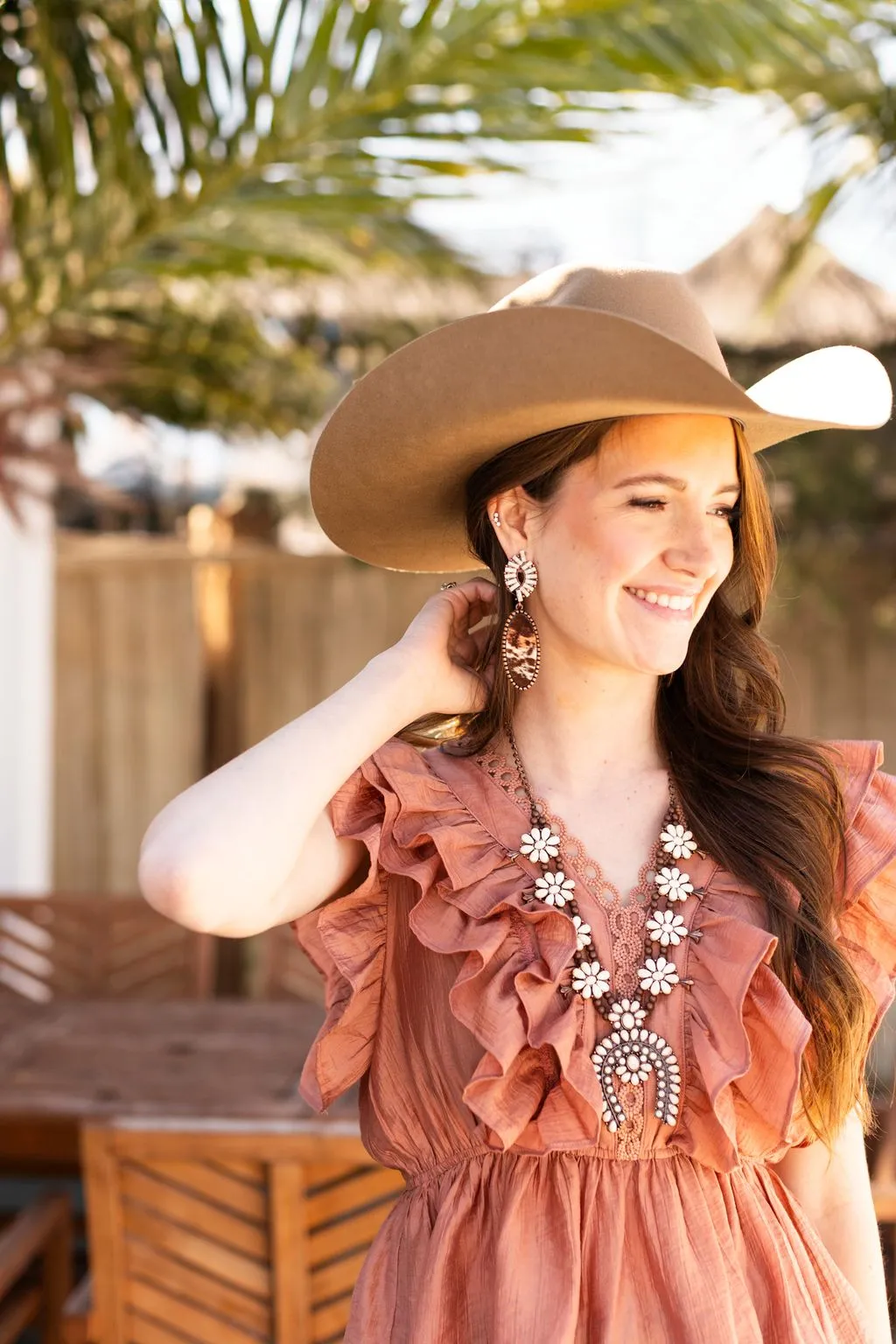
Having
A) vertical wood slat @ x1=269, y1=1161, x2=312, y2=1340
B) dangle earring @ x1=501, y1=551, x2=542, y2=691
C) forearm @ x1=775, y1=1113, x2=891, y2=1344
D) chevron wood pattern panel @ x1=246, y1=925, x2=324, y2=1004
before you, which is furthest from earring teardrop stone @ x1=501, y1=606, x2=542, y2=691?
chevron wood pattern panel @ x1=246, y1=925, x2=324, y2=1004

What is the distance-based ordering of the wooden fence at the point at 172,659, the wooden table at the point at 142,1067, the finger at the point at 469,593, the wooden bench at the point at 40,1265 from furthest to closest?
the wooden fence at the point at 172,659
the wooden table at the point at 142,1067
the wooden bench at the point at 40,1265
the finger at the point at 469,593

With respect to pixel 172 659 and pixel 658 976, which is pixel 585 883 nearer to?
pixel 658 976

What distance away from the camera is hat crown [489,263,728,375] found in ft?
4.78

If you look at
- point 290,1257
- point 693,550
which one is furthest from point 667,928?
point 290,1257

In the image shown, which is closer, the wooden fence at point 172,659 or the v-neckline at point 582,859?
the v-neckline at point 582,859

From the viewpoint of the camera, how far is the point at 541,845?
153cm

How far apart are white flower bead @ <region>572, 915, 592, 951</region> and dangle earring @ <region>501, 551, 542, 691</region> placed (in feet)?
0.96

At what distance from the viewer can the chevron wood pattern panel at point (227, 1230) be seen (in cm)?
222

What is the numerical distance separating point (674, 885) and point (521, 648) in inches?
12.6

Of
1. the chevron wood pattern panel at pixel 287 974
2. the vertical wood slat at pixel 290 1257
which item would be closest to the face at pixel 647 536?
the vertical wood slat at pixel 290 1257

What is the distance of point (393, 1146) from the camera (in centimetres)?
152

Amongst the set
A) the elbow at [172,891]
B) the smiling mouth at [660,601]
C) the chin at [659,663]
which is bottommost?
the elbow at [172,891]

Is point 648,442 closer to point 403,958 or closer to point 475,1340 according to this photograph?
point 403,958

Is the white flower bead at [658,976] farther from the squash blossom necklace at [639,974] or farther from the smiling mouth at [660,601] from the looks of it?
the smiling mouth at [660,601]
